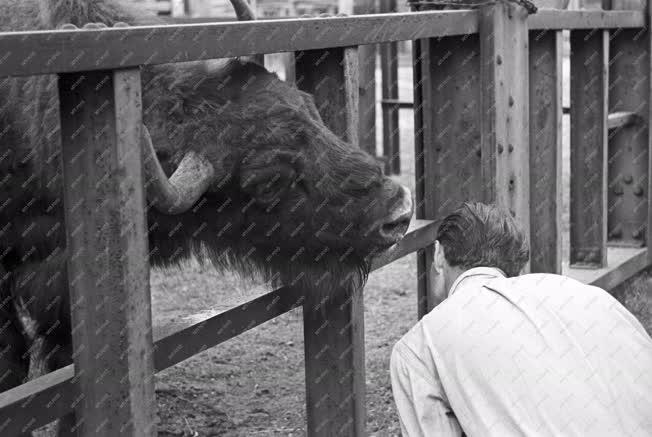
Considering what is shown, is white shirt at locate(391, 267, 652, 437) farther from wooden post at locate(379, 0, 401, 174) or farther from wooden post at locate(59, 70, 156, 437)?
wooden post at locate(379, 0, 401, 174)

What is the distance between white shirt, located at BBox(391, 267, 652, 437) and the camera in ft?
9.22

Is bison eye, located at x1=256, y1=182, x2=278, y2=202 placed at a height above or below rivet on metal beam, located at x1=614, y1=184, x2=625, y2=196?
above

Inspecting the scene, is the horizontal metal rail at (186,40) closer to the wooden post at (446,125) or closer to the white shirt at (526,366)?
the wooden post at (446,125)

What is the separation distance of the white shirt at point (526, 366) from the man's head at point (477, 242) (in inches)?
10.4

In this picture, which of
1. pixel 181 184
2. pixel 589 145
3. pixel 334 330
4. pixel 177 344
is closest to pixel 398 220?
pixel 334 330

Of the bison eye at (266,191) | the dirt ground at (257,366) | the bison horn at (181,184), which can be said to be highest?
the bison horn at (181,184)

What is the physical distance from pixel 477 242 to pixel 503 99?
1654mm

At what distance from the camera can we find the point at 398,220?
12.2 ft

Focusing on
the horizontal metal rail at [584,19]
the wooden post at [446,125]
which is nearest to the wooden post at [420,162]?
the wooden post at [446,125]

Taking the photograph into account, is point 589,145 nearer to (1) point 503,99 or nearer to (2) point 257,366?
(1) point 503,99

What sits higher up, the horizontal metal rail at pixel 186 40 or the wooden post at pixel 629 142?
the horizontal metal rail at pixel 186 40

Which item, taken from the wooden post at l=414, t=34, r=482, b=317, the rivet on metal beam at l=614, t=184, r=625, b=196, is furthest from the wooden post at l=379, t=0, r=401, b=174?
the wooden post at l=414, t=34, r=482, b=317

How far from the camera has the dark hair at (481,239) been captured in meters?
3.33

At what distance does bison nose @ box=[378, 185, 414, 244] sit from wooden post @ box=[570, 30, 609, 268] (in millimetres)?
2811
